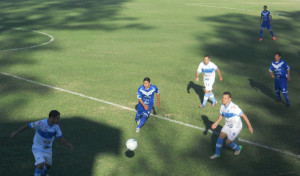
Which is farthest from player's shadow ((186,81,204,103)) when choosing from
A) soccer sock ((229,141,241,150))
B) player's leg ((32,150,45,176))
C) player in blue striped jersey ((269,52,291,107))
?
player's leg ((32,150,45,176))

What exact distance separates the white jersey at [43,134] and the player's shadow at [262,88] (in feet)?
31.4

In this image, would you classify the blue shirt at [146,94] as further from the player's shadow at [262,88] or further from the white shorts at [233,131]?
the player's shadow at [262,88]

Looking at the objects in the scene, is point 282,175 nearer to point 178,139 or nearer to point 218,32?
point 178,139

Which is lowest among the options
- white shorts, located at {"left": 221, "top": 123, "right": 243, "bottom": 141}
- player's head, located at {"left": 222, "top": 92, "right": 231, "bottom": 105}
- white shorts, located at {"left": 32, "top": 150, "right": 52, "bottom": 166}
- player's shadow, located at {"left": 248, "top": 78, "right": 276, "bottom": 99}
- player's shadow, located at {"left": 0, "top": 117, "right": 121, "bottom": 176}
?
player's shadow, located at {"left": 248, "top": 78, "right": 276, "bottom": 99}

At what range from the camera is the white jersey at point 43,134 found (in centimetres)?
775

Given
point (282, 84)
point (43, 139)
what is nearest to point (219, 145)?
point (43, 139)

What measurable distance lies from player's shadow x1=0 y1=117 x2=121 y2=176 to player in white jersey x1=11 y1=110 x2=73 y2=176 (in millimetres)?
843

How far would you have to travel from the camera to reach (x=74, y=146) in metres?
9.80

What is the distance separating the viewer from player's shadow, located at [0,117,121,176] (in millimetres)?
8750

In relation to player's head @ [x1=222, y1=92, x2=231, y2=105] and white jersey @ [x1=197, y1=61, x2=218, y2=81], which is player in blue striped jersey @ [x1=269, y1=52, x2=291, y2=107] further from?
player's head @ [x1=222, y1=92, x2=231, y2=105]

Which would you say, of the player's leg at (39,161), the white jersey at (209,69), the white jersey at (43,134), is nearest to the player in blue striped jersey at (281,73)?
the white jersey at (209,69)

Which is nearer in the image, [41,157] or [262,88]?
[41,157]

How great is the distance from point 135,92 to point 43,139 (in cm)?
656

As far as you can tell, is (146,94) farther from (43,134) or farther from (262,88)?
(262,88)
